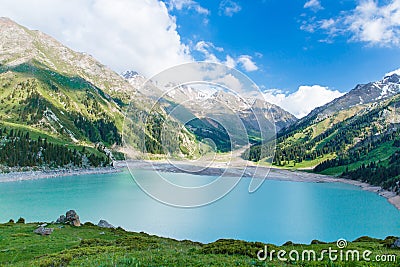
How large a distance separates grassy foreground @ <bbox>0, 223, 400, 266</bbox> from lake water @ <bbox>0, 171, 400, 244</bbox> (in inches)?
617

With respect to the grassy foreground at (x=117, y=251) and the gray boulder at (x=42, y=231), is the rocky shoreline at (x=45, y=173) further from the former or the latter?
the gray boulder at (x=42, y=231)

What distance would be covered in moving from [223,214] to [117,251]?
37.5m

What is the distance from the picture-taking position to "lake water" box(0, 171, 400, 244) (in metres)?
40.9

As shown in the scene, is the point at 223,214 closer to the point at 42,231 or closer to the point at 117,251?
the point at 42,231

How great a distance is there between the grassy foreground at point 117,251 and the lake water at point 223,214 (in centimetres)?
1566

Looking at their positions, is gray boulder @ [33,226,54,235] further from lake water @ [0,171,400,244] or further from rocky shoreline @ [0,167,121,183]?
rocky shoreline @ [0,167,121,183]

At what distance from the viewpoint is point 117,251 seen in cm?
1528

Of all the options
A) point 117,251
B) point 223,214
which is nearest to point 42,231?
point 117,251

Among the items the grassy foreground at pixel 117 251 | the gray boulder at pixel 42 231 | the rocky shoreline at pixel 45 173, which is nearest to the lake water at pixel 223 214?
the rocky shoreline at pixel 45 173

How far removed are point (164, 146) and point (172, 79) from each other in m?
3.69

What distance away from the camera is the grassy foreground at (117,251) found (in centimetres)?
1150

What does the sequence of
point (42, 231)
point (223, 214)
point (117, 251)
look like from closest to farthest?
1. point (117, 251)
2. point (42, 231)
3. point (223, 214)

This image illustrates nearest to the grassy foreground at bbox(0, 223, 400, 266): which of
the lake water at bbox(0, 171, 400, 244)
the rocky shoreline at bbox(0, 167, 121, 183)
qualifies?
the lake water at bbox(0, 171, 400, 244)

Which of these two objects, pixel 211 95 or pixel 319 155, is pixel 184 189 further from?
pixel 319 155
